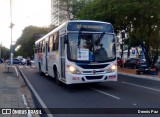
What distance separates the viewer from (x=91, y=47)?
1588cm

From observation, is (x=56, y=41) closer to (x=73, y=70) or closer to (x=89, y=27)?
(x=89, y=27)

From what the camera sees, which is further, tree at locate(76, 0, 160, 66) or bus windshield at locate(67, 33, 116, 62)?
tree at locate(76, 0, 160, 66)

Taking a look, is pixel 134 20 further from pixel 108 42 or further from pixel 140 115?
pixel 140 115

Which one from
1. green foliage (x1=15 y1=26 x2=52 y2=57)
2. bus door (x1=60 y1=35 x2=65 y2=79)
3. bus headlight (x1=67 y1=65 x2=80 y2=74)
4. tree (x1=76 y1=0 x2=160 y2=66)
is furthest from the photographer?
green foliage (x1=15 y1=26 x2=52 y2=57)

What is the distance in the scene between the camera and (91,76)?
51.6 feet

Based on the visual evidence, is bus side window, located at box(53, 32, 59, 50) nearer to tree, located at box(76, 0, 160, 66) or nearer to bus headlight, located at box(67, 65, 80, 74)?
bus headlight, located at box(67, 65, 80, 74)

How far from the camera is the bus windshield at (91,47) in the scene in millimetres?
15711

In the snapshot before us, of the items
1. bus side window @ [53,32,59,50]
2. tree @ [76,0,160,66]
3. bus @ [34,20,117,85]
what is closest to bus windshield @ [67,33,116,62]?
bus @ [34,20,117,85]

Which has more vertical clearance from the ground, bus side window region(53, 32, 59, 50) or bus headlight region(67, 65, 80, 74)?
bus side window region(53, 32, 59, 50)

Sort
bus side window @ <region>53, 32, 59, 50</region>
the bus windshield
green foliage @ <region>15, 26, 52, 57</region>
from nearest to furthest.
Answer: the bus windshield
bus side window @ <region>53, 32, 59, 50</region>
green foliage @ <region>15, 26, 52, 57</region>

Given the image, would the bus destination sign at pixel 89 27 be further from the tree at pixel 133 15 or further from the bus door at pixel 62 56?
the tree at pixel 133 15

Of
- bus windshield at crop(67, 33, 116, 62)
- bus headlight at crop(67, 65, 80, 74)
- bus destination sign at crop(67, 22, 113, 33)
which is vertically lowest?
bus headlight at crop(67, 65, 80, 74)

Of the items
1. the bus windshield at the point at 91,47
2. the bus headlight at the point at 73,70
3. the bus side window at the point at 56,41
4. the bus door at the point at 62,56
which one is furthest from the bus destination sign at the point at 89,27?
the bus side window at the point at 56,41

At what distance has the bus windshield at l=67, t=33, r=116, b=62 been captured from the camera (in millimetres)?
15711
